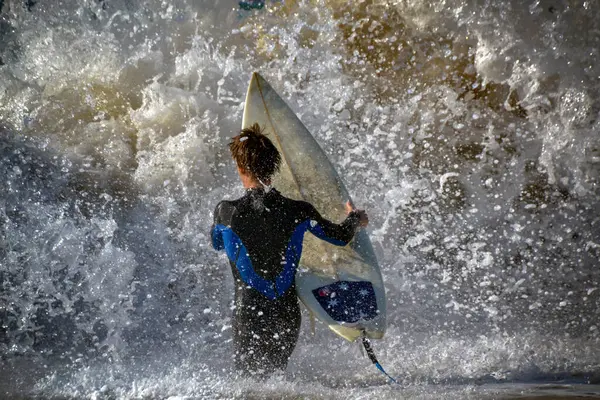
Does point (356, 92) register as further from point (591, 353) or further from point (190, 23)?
point (591, 353)

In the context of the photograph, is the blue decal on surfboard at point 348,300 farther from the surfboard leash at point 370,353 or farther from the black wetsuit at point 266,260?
the black wetsuit at point 266,260

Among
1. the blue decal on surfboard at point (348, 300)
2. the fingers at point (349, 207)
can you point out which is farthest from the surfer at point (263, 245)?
the fingers at point (349, 207)

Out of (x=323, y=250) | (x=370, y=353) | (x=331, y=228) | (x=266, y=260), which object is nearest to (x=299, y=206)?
(x=331, y=228)

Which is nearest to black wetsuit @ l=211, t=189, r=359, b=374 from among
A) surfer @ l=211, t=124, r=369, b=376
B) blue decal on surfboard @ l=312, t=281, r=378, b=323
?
surfer @ l=211, t=124, r=369, b=376

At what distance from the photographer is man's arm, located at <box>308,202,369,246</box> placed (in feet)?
7.75

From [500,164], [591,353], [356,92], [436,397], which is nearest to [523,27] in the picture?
[500,164]

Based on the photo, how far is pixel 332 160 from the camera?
369cm

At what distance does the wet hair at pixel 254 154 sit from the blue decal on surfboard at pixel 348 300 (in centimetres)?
82

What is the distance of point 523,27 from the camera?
329cm

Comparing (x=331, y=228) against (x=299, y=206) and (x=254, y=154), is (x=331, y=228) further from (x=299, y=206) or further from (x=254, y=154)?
(x=254, y=154)

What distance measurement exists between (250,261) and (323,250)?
61 centimetres

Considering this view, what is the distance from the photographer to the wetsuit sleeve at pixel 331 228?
2.36 m

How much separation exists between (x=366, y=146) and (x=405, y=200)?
495mm

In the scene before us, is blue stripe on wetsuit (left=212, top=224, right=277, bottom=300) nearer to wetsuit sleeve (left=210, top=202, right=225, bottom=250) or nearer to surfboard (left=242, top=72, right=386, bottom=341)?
wetsuit sleeve (left=210, top=202, right=225, bottom=250)
